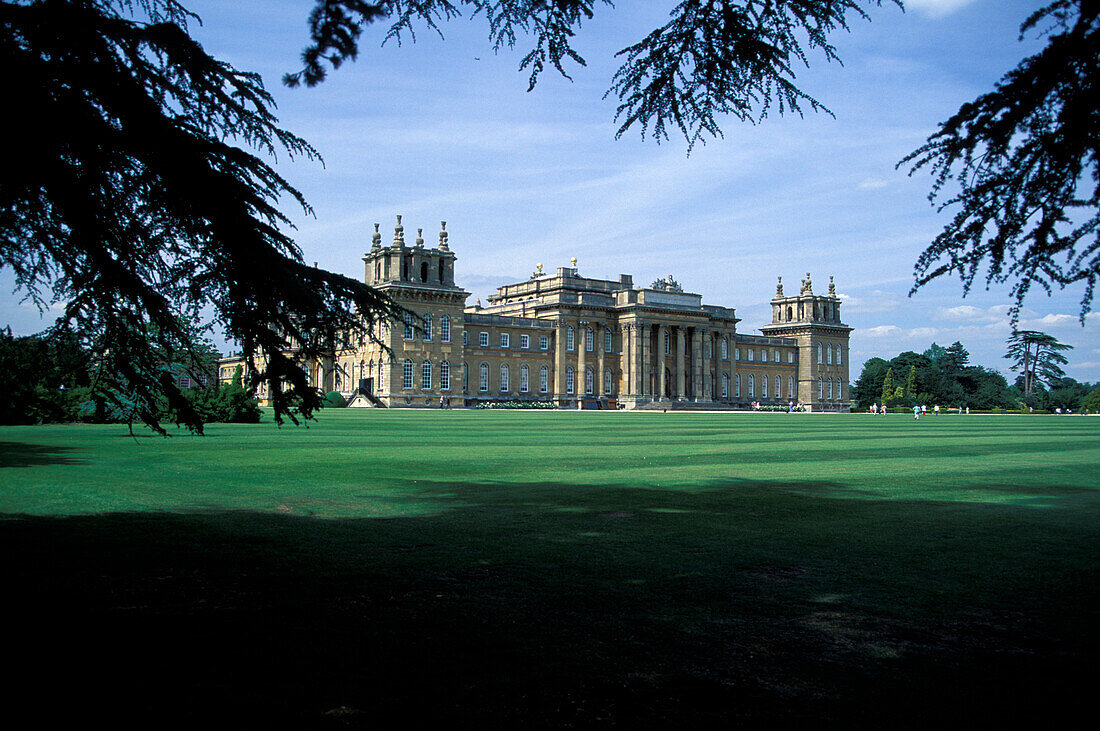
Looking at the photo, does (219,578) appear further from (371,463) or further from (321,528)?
(371,463)

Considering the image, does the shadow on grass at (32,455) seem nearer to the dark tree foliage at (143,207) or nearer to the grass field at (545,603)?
the grass field at (545,603)

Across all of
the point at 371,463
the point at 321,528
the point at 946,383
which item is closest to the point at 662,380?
the point at 946,383

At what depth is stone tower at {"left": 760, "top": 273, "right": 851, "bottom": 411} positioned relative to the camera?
109938 millimetres

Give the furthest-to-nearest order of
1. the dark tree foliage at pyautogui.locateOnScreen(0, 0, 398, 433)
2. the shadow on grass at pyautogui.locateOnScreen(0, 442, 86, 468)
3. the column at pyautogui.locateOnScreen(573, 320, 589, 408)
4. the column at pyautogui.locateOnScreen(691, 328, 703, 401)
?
the column at pyautogui.locateOnScreen(691, 328, 703, 401), the column at pyautogui.locateOnScreen(573, 320, 589, 408), the shadow on grass at pyautogui.locateOnScreen(0, 442, 86, 468), the dark tree foliage at pyautogui.locateOnScreen(0, 0, 398, 433)

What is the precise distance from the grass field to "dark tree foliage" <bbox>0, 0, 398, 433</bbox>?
1496 mm

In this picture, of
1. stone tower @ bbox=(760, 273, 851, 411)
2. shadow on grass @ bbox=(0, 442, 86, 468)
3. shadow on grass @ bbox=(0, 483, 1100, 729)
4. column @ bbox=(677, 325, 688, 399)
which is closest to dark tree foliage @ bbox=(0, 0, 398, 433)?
shadow on grass @ bbox=(0, 483, 1100, 729)

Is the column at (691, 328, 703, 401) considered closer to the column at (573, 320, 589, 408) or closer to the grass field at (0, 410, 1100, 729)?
the column at (573, 320, 589, 408)

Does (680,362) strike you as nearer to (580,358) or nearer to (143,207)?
(580,358)

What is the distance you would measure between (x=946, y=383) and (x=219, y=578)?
415ft

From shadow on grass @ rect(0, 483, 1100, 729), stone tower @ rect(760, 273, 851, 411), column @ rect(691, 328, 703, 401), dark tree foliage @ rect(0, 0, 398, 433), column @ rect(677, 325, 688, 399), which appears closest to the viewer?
shadow on grass @ rect(0, 483, 1100, 729)

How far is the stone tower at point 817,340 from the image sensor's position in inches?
4328

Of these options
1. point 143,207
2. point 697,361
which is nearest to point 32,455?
point 143,207

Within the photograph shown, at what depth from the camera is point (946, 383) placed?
118375mm

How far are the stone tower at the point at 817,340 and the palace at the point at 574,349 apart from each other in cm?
21
